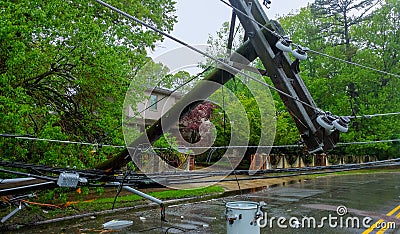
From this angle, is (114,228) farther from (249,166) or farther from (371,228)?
(249,166)

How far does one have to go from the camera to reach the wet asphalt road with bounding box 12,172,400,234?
7.92 metres

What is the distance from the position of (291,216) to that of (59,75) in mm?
7054

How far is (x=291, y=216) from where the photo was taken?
9.30m

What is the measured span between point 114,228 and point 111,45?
4.69 metres

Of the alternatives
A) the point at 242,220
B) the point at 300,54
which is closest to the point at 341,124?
the point at 300,54

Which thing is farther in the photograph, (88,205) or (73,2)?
(88,205)

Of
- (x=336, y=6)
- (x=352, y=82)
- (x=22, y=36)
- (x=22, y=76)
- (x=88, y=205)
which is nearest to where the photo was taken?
(x=22, y=36)

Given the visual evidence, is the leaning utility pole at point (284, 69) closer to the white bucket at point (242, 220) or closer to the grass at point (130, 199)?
the white bucket at point (242, 220)

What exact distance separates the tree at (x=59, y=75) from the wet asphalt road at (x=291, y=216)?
7.03 ft

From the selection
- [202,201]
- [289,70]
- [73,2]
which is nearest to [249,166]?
[202,201]

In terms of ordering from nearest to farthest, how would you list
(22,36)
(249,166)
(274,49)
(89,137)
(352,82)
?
(274,49) < (22,36) < (89,137) < (249,166) < (352,82)

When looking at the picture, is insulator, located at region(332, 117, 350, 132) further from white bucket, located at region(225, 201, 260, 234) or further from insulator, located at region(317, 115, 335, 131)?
white bucket, located at region(225, 201, 260, 234)

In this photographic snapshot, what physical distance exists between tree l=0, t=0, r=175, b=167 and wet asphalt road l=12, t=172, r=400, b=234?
214 cm

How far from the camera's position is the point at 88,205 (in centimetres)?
1048
